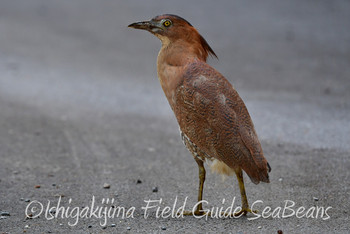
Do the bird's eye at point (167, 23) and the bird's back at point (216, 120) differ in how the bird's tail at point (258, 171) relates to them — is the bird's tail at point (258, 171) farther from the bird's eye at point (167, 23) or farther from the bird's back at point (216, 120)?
the bird's eye at point (167, 23)

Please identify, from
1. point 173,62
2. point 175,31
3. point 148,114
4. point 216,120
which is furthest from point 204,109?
point 148,114

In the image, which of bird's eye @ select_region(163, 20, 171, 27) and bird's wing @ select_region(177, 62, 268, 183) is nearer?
bird's wing @ select_region(177, 62, 268, 183)

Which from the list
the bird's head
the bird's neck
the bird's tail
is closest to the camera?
the bird's tail

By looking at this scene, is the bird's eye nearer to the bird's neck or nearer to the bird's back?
the bird's neck

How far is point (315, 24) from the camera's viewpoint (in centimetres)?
1249

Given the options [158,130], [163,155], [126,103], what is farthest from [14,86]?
[163,155]

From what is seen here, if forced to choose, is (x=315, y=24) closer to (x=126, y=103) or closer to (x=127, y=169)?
(x=126, y=103)

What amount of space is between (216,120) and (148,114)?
403cm

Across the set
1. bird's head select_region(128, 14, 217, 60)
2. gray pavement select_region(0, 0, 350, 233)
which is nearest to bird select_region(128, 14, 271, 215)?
bird's head select_region(128, 14, 217, 60)

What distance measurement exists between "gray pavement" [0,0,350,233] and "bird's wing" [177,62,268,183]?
0.56m

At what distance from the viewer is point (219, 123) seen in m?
4.12

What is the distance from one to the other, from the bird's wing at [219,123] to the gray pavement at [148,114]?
0.56m

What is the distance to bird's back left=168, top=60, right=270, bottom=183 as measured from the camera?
161 inches

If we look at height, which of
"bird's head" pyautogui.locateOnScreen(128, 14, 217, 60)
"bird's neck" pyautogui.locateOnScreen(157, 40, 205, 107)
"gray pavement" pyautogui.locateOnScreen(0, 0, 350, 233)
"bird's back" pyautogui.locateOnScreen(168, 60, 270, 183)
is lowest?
"gray pavement" pyautogui.locateOnScreen(0, 0, 350, 233)
